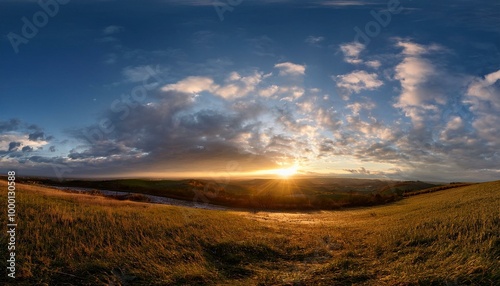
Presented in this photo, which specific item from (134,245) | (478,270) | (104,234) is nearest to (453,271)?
(478,270)

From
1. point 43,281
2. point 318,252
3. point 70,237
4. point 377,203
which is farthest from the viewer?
point 377,203

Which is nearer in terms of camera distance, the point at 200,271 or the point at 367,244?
the point at 200,271

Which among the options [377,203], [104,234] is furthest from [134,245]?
[377,203]

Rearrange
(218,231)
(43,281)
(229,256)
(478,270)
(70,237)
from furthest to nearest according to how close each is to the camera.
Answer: (218,231)
(229,256)
(70,237)
(43,281)
(478,270)

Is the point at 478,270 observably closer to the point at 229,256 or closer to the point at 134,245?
the point at 229,256

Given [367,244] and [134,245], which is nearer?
[134,245]

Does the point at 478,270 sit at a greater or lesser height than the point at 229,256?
greater

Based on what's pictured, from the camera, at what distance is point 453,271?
10.1 meters

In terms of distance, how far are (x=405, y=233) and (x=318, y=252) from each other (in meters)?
4.72

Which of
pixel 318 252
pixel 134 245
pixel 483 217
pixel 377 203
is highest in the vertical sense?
pixel 483 217

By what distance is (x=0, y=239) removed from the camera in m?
13.2

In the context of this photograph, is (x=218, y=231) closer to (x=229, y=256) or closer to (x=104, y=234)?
(x=229, y=256)

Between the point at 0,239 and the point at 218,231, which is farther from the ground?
the point at 0,239

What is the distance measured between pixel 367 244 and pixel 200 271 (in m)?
9.80
